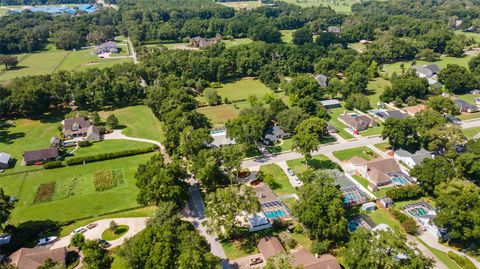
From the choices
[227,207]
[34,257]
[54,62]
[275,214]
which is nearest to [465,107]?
[275,214]

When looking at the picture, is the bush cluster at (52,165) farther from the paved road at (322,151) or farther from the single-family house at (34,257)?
the paved road at (322,151)

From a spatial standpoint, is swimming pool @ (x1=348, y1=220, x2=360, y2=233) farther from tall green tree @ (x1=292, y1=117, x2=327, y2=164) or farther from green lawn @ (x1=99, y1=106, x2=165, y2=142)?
green lawn @ (x1=99, y1=106, x2=165, y2=142)

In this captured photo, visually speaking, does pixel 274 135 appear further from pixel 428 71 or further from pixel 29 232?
pixel 428 71

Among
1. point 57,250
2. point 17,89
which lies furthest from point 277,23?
point 57,250

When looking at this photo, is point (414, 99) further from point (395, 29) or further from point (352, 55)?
point (395, 29)

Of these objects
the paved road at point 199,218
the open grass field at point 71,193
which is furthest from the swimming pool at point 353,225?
the open grass field at point 71,193

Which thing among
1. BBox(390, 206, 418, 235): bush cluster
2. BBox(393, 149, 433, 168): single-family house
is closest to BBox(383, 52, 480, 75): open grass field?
BBox(393, 149, 433, 168): single-family house
